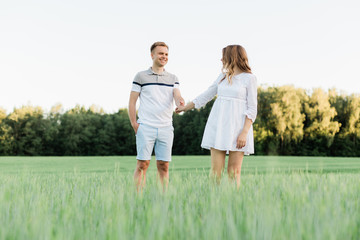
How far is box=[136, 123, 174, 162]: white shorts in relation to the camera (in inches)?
170

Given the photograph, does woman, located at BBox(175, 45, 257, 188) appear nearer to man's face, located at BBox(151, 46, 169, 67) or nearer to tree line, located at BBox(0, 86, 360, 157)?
man's face, located at BBox(151, 46, 169, 67)

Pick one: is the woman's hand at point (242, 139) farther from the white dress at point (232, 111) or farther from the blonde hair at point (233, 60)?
the blonde hair at point (233, 60)

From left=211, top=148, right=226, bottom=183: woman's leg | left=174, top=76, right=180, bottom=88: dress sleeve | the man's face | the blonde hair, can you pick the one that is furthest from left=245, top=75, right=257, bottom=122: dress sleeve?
the man's face

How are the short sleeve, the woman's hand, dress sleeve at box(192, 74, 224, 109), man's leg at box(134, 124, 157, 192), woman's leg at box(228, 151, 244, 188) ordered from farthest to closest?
the short sleeve, man's leg at box(134, 124, 157, 192), dress sleeve at box(192, 74, 224, 109), woman's leg at box(228, 151, 244, 188), the woman's hand

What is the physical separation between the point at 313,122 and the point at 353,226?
146ft

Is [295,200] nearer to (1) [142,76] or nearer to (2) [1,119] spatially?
(1) [142,76]

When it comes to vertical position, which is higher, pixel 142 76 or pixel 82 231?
pixel 142 76

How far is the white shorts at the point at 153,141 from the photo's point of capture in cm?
431

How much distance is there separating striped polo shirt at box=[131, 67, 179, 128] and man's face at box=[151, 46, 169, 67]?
0.14 metres

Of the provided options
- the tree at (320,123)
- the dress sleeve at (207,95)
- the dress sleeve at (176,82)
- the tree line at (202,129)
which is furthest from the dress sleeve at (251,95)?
the tree at (320,123)

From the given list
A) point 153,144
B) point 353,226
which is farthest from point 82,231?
point 153,144

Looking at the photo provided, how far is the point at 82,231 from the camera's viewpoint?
1.83 meters

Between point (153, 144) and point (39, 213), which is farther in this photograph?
point (153, 144)

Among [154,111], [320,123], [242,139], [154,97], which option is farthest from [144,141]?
[320,123]
